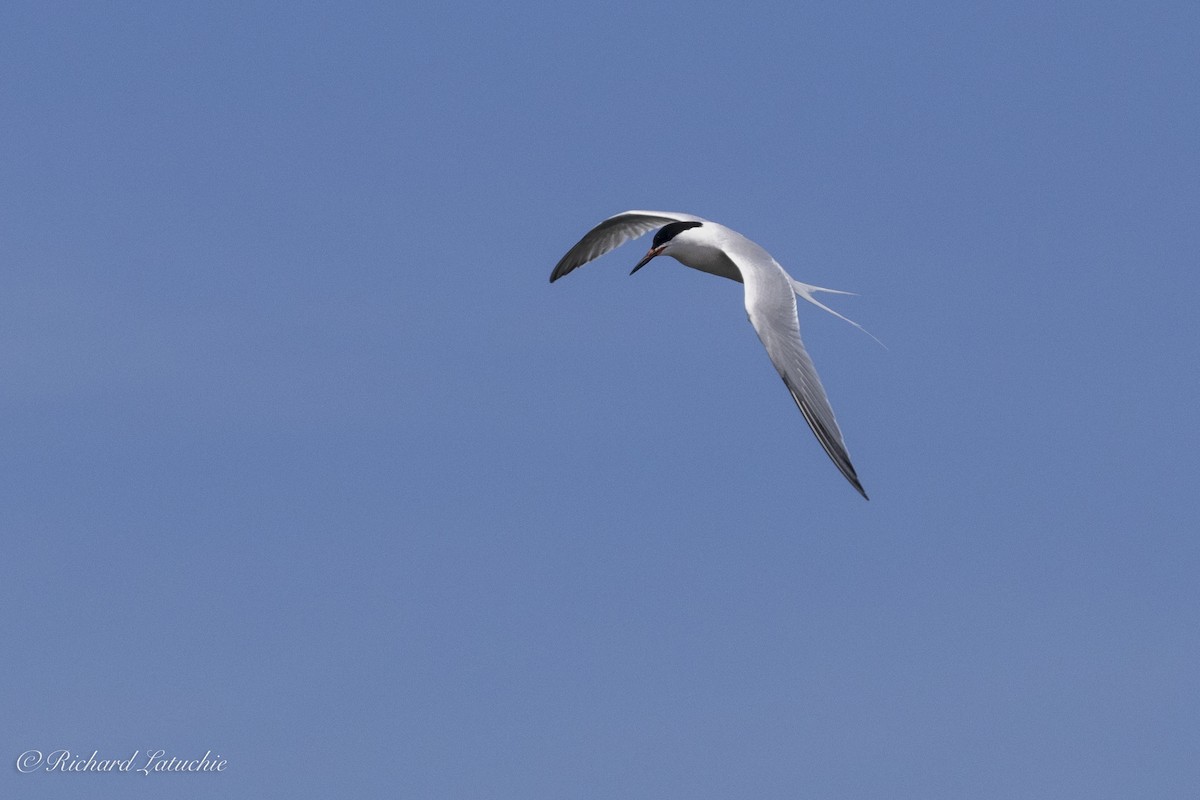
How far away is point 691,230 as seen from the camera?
2014 centimetres

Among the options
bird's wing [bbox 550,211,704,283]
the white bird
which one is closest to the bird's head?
the white bird

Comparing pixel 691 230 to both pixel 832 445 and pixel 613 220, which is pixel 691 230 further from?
pixel 832 445

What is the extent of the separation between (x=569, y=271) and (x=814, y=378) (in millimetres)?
7576

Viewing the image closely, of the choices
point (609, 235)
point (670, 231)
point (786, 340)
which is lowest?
point (786, 340)

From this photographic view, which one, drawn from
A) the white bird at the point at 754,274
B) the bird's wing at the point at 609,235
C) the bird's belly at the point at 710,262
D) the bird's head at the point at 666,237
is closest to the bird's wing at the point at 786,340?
the white bird at the point at 754,274

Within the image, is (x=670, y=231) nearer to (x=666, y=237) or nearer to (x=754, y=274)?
(x=666, y=237)

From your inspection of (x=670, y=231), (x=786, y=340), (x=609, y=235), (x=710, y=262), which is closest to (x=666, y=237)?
(x=670, y=231)

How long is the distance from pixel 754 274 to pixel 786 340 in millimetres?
1716

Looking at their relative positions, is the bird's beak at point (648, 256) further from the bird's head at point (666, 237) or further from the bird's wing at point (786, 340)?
the bird's wing at point (786, 340)

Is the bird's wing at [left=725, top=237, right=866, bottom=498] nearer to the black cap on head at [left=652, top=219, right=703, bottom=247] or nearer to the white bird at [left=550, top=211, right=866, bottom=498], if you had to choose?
the white bird at [left=550, top=211, right=866, bottom=498]

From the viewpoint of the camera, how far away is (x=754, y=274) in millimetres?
17984

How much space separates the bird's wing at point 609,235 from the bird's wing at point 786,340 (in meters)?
3.14

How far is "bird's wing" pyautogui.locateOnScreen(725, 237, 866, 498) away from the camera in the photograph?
15.3m

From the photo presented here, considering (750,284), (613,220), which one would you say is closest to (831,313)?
(750,284)
